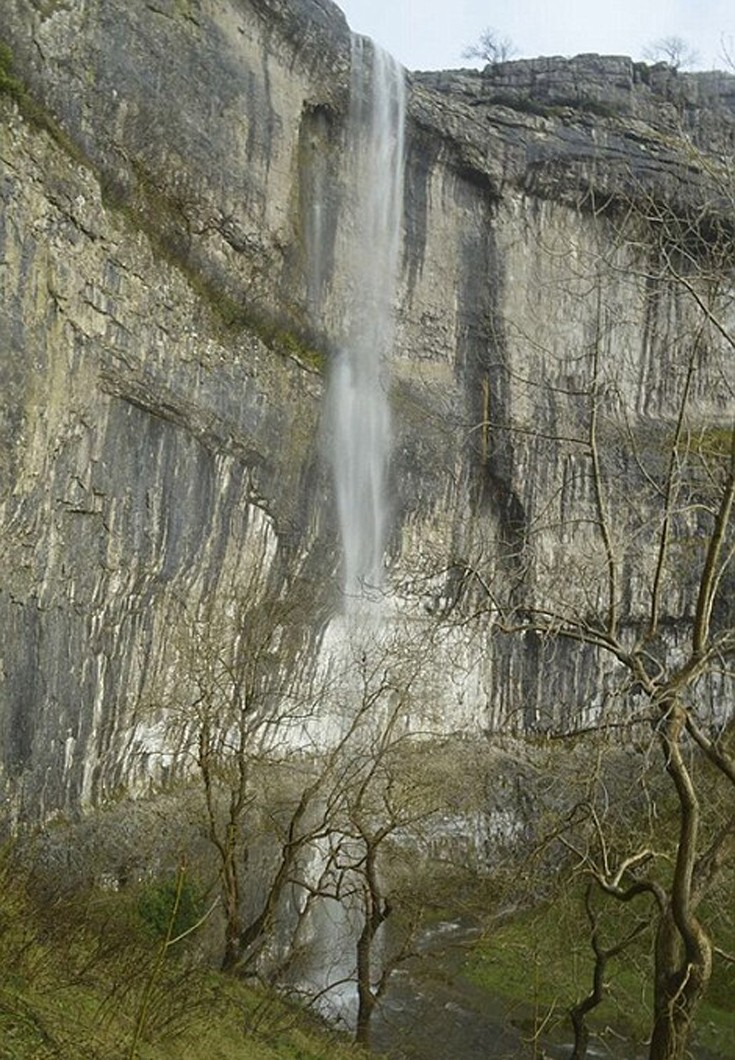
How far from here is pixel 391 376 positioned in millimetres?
23594

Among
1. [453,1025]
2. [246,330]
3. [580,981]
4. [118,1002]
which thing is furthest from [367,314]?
[118,1002]

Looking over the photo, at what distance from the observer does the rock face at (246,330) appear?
14.6m

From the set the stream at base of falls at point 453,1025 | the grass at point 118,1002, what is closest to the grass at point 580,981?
the stream at base of falls at point 453,1025

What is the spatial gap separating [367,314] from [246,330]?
3.94 meters

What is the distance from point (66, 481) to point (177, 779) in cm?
591

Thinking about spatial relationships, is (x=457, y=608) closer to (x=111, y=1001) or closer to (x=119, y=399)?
(x=111, y=1001)

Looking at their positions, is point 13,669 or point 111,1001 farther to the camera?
point 13,669

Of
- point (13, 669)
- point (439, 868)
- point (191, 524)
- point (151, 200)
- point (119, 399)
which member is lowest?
point (439, 868)

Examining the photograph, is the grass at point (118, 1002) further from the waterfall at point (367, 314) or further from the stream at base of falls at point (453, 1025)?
the waterfall at point (367, 314)

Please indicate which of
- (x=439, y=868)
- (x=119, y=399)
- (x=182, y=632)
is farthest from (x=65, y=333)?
(x=439, y=868)

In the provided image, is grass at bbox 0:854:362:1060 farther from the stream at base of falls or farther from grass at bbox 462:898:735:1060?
grass at bbox 462:898:735:1060

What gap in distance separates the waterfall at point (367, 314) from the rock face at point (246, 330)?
42 centimetres

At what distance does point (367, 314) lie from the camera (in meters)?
23.1

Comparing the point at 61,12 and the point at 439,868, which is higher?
the point at 61,12
